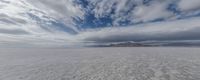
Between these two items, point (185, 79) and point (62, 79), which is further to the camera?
point (62, 79)

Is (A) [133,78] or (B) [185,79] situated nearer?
(B) [185,79]

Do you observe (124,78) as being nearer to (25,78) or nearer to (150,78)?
(150,78)

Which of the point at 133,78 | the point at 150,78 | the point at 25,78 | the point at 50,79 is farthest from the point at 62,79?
Result: the point at 150,78

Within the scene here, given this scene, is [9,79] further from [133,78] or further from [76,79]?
[133,78]

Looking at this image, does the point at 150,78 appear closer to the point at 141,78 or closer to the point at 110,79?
the point at 141,78

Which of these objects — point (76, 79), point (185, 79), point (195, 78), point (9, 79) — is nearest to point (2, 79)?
point (9, 79)

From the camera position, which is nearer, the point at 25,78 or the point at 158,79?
the point at 158,79

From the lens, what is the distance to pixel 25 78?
56.7 feet

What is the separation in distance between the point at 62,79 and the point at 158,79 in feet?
36.8

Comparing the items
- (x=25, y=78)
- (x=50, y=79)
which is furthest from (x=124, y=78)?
(x=25, y=78)

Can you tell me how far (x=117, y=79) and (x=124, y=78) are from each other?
977mm

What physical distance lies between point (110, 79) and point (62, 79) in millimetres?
5763

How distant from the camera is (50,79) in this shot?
16.7 metres

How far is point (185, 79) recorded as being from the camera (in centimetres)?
1549
